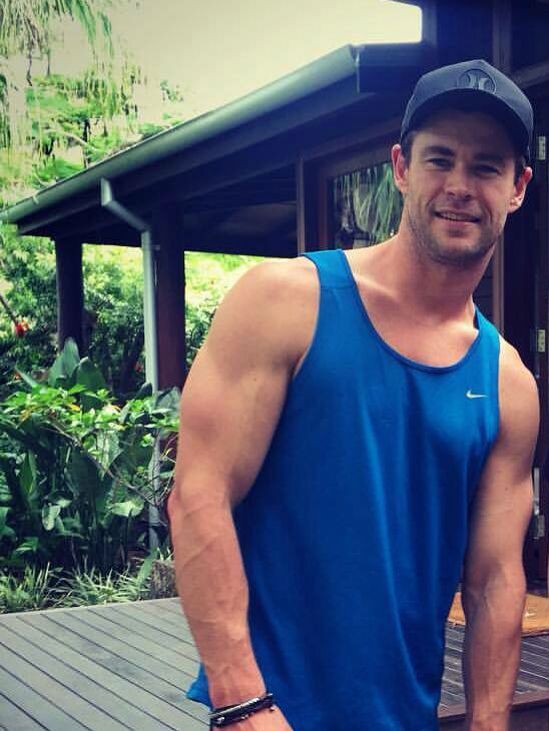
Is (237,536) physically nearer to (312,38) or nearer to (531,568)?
(531,568)

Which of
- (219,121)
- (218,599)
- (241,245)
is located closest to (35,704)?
(218,599)

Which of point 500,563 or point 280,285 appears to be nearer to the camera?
point 280,285

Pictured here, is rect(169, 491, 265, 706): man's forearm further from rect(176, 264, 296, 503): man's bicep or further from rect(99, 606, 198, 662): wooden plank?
rect(99, 606, 198, 662): wooden plank

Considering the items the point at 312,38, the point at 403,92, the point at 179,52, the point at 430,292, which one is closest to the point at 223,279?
the point at 179,52

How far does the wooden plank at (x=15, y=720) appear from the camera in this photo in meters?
4.00

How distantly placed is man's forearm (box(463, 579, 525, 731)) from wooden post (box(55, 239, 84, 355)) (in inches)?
423

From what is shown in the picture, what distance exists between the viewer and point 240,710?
4.79ft

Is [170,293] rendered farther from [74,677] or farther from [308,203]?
[74,677]

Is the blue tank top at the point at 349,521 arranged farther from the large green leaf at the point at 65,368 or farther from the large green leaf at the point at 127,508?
the large green leaf at the point at 65,368

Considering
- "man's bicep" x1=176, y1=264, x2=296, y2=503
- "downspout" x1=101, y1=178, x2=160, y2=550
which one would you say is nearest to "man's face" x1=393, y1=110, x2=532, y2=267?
"man's bicep" x1=176, y1=264, x2=296, y2=503

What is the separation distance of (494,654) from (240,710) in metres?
0.54

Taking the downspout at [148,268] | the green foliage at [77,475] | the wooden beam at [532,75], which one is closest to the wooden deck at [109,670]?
the green foliage at [77,475]

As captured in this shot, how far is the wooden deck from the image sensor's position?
4090mm

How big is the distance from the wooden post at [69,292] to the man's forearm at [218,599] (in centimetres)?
1094
